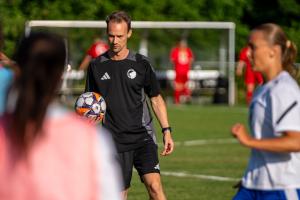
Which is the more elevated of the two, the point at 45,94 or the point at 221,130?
the point at 45,94

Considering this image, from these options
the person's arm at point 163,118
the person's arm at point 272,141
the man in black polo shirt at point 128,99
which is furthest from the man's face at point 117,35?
the person's arm at point 272,141

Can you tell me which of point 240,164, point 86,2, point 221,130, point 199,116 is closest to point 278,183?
point 240,164

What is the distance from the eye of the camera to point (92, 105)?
8289 mm

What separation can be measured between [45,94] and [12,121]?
14 centimetres

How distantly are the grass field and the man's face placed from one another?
350 cm

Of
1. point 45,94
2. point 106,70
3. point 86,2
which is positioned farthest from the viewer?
point 86,2

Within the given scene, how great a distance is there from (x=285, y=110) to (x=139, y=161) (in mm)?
3305

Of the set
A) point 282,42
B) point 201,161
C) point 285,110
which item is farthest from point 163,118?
point 201,161

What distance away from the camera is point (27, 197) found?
11.1 feet

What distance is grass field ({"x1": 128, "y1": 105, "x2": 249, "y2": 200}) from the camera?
1227 centimetres

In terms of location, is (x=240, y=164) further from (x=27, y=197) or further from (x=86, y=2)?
(x=86, y=2)

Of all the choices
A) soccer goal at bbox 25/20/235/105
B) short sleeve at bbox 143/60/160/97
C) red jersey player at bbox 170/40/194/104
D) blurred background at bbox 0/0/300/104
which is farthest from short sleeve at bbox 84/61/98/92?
blurred background at bbox 0/0/300/104

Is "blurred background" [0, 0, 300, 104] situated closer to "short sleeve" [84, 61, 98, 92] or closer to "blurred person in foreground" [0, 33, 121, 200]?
"short sleeve" [84, 61, 98, 92]

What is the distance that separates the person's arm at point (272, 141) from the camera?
5262 millimetres
